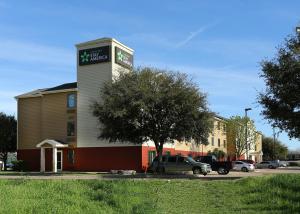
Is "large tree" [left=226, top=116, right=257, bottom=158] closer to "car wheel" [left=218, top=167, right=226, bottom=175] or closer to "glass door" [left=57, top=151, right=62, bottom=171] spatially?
"car wheel" [left=218, top=167, right=226, bottom=175]

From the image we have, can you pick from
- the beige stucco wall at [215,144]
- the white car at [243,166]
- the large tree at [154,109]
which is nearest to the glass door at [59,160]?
the large tree at [154,109]

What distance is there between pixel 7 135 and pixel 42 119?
730cm

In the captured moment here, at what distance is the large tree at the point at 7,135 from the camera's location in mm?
64125

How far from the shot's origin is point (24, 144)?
202ft

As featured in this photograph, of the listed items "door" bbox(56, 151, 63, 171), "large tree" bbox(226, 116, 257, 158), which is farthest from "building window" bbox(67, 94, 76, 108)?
"large tree" bbox(226, 116, 257, 158)

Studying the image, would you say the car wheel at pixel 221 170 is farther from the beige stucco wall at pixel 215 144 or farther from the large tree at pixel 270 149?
the large tree at pixel 270 149

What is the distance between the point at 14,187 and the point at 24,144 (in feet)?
144

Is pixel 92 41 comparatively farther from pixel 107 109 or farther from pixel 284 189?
pixel 284 189

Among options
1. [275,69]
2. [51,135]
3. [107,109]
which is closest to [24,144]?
[51,135]

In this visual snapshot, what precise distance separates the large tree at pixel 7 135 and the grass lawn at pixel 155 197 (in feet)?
153

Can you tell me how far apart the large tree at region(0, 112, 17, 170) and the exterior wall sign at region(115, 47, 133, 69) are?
18606 millimetres

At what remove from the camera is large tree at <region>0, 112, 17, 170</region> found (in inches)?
2525

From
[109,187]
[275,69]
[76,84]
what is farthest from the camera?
[76,84]

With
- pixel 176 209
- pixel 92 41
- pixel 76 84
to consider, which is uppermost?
pixel 92 41
